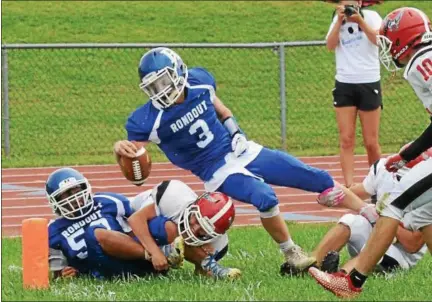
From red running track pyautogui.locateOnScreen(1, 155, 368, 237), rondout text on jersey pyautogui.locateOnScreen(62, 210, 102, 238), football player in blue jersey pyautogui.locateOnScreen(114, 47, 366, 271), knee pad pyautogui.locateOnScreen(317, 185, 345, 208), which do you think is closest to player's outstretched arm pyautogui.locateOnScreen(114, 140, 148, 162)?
football player in blue jersey pyautogui.locateOnScreen(114, 47, 366, 271)

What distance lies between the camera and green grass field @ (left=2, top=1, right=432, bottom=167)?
1591cm

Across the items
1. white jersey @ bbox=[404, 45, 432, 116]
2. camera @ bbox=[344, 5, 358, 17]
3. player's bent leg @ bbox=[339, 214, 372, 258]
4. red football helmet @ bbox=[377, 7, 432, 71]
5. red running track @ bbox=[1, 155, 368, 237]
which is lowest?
red running track @ bbox=[1, 155, 368, 237]

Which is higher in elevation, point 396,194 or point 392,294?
point 396,194

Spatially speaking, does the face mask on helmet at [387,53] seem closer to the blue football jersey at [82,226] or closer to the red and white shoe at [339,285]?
the red and white shoe at [339,285]

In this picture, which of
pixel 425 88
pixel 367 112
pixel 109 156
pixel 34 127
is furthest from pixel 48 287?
pixel 34 127

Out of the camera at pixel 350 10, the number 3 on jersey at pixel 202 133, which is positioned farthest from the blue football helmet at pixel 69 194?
the camera at pixel 350 10

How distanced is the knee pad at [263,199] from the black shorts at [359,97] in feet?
13.3

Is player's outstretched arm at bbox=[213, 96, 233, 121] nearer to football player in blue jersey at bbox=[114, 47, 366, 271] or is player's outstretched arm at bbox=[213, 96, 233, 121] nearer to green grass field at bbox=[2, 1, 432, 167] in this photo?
football player in blue jersey at bbox=[114, 47, 366, 271]

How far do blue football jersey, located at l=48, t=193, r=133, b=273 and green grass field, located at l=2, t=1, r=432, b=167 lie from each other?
6.39 metres

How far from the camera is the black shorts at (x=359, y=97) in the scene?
11.7 meters

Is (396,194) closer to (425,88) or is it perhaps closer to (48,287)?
(425,88)

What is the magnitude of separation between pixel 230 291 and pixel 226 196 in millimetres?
894

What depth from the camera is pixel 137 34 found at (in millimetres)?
22391

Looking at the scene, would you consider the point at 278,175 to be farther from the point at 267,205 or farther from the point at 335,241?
the point at 335,241
